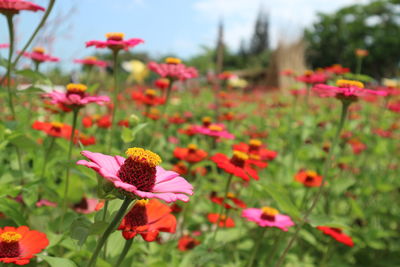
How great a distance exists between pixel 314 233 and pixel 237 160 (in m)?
0.86

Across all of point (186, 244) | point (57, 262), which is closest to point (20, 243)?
point (57, 262)

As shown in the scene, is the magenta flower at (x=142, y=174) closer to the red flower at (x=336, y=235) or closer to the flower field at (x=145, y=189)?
the flower field at (x=145, y=189)

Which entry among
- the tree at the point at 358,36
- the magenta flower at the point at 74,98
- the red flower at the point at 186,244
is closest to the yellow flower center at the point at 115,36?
the magenta flower at the point at 74,98

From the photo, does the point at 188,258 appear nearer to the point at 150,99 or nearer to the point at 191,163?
the point at 191,163

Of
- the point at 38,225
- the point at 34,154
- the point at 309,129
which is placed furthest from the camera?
the point at 309,129

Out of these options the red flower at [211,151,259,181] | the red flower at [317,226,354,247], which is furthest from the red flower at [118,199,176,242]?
the red flower at [317,226,354,247]

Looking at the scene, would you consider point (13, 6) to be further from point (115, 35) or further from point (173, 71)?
point (173, 71)

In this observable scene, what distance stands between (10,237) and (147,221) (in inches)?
9.4

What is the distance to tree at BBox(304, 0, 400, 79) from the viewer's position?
71.0 ft

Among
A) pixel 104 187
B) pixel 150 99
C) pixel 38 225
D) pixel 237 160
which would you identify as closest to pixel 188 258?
pixel 237 160

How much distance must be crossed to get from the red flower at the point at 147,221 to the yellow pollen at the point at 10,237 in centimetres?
19

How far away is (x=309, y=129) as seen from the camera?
2186mm

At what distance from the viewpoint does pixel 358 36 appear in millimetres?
23328

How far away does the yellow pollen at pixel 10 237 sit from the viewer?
2.23 feet
